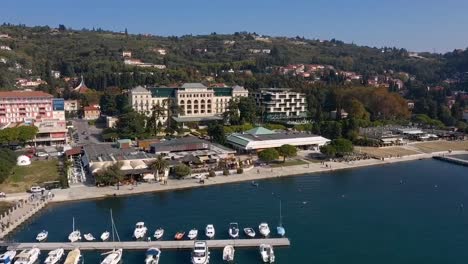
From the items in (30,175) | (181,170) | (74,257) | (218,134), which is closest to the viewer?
(74,257)

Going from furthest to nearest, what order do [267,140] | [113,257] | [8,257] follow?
[267,140] → [113,257] → [8,257]

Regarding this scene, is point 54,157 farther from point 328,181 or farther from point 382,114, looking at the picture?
point 382,114

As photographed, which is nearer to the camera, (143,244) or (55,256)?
(55,256)

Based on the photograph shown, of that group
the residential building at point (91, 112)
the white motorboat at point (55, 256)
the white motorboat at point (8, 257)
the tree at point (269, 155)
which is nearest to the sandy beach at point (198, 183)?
the tree at point (269, 155)

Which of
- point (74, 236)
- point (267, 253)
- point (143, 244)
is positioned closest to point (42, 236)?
point (74, 236)

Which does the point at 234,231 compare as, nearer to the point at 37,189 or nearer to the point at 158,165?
the point at 158,165

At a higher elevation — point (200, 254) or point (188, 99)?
point (188, 99)

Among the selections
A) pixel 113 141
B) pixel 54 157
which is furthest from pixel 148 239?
pixel 113 141
